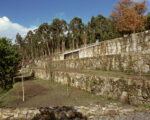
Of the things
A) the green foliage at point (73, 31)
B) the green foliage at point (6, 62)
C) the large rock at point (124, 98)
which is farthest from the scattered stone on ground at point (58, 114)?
the green foliage at point (73, 31)

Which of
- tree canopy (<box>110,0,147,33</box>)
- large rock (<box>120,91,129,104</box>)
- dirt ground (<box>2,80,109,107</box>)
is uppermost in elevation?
tree canopy (<box>110,0,147,33</box>)

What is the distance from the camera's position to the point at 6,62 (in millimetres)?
16641

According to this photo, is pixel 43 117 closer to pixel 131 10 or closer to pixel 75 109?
pixel 75 109

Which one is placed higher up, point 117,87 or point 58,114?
point 117,87

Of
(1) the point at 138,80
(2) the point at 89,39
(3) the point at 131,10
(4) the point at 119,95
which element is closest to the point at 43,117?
(4) the point at 119,95

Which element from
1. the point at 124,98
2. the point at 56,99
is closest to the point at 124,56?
the point at 124,98

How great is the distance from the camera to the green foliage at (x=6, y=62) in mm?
15964

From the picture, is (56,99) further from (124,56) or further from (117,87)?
(124,56)

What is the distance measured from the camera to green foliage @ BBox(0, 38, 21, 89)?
16.0 metres

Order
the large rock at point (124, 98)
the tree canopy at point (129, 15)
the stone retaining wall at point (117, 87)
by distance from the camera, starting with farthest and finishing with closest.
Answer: the tree canopy at point (129, 15), the large rock at point (124, 98), the stone retaining wall at point (117, 87)

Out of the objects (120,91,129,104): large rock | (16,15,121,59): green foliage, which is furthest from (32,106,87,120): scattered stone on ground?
(16,15,121,59): green foliage

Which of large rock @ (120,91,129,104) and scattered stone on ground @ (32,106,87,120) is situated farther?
large rock @ (120,91,129,104)

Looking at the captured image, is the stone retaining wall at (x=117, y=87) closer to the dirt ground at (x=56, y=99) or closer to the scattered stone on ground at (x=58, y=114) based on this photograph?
the dirt ground at (x=56, y=99)

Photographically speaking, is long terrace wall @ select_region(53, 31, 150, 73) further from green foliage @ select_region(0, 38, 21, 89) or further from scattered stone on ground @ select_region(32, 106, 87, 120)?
green foliage @ select_region(0, 38, 21, 89)
